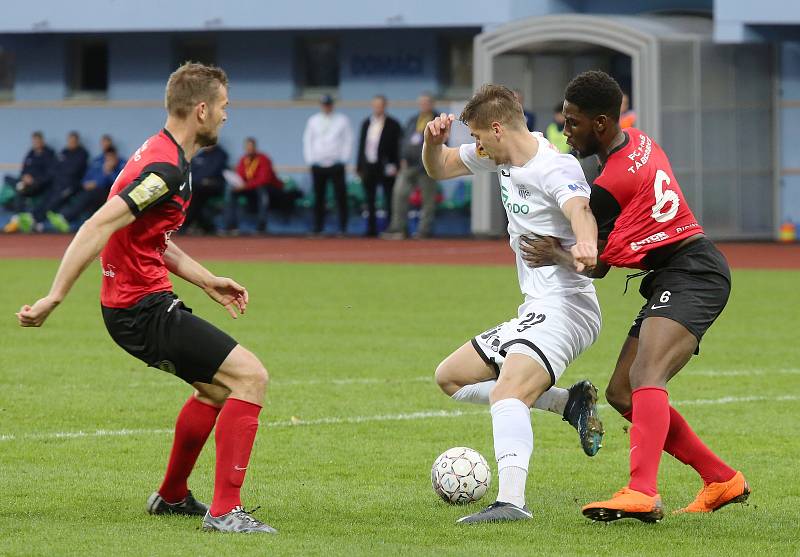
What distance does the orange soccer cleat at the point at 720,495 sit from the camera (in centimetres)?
668

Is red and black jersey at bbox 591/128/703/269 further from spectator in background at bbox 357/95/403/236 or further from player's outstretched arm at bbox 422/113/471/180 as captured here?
spectator in background at bbox 357/95/403/236

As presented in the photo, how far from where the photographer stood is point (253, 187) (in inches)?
1110

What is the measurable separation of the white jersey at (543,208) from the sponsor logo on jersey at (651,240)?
0.30 m

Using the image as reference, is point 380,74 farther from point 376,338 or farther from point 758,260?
point 376,338

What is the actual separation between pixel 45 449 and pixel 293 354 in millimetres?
4175

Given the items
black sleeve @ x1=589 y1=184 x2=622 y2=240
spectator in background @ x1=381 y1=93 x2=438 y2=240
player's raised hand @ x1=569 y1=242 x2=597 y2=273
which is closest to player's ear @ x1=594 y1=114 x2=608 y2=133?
black sleeve @ x1=589 y1=184 x2=622 y2=240

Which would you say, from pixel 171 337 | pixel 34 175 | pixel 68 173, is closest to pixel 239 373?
pixel 171 337

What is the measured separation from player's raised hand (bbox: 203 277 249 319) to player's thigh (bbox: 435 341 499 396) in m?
0.92

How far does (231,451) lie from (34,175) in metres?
24.4

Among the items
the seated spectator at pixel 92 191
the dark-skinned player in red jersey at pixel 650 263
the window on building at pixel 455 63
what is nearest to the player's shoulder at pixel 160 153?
the dark-skinned player in red jersey at pixel 650 263

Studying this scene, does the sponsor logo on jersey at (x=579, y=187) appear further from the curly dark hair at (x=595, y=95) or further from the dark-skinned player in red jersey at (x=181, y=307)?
the dark-skinned player in red jersey at (x=181, y=307)

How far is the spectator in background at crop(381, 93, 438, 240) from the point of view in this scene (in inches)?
969

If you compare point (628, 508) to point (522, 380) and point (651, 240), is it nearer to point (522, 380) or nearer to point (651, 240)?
point (522, 380)

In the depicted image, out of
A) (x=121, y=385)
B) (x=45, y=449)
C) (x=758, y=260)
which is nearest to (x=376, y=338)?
(x=121, y=385)
